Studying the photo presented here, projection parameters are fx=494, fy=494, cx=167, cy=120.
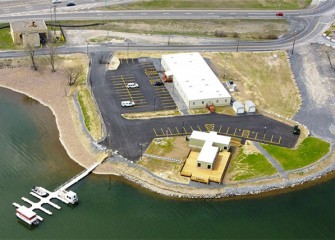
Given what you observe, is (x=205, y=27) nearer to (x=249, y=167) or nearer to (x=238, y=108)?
(x=238, y=108)

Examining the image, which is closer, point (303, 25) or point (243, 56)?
point (243, 56)

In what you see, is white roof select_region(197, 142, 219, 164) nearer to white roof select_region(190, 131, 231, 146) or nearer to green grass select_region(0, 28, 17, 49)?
white roof select_region(190, 131, 231, 146)

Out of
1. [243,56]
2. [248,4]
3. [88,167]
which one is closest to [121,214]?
[88,167]

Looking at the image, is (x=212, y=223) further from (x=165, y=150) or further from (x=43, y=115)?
(x=43, y=115)

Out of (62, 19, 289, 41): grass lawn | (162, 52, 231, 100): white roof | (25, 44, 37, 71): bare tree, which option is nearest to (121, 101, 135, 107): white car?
(162, 52, 231, 100): white roof

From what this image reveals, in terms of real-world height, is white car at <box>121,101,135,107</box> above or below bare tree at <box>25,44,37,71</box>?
below

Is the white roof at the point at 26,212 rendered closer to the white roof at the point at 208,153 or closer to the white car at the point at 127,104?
the white roof at the point at 208,153

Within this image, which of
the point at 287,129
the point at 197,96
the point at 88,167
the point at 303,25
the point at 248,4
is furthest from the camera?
the point at 248,4
